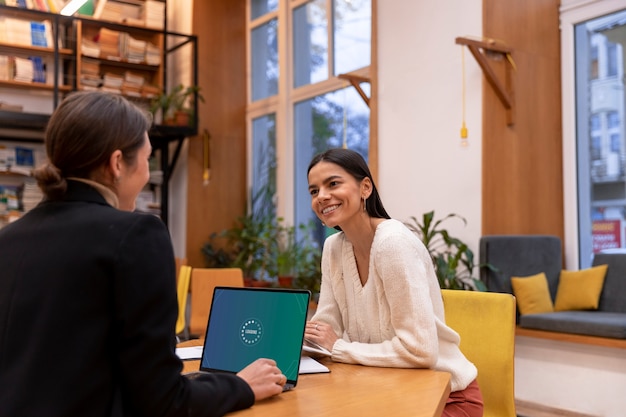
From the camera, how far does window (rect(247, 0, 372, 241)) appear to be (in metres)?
6.22

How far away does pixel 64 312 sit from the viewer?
1091 mm

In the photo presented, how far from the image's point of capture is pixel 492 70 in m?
4.32

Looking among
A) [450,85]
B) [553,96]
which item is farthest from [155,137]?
[553,96]

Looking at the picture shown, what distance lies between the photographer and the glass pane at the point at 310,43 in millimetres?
6676

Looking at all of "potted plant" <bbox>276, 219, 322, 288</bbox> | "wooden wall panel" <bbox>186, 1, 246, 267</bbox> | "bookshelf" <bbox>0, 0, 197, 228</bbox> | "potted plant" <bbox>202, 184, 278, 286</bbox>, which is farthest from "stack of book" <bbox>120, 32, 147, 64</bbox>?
"potted plant" <bbox>276, 219, 322, 288</bbox>

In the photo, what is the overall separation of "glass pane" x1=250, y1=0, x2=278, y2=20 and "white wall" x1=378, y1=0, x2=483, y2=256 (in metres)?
2.68

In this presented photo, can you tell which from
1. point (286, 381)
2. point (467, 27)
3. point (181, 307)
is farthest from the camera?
point (181, 307)

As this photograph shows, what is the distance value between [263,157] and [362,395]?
20.4 ft

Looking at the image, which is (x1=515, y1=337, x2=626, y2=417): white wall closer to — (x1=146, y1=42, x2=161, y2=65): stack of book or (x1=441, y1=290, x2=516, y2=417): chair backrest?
(x1=441, y1=290, x2=516, y2=417): chair backrest

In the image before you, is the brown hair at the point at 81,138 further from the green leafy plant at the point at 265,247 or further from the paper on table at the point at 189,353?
the green leafy plant at the point at 265,247

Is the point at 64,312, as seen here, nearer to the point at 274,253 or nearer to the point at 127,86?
the point at 274,253

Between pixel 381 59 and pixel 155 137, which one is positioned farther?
pixel 155 137

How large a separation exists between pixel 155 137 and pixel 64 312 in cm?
626

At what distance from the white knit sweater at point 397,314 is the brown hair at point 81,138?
0.86 m
